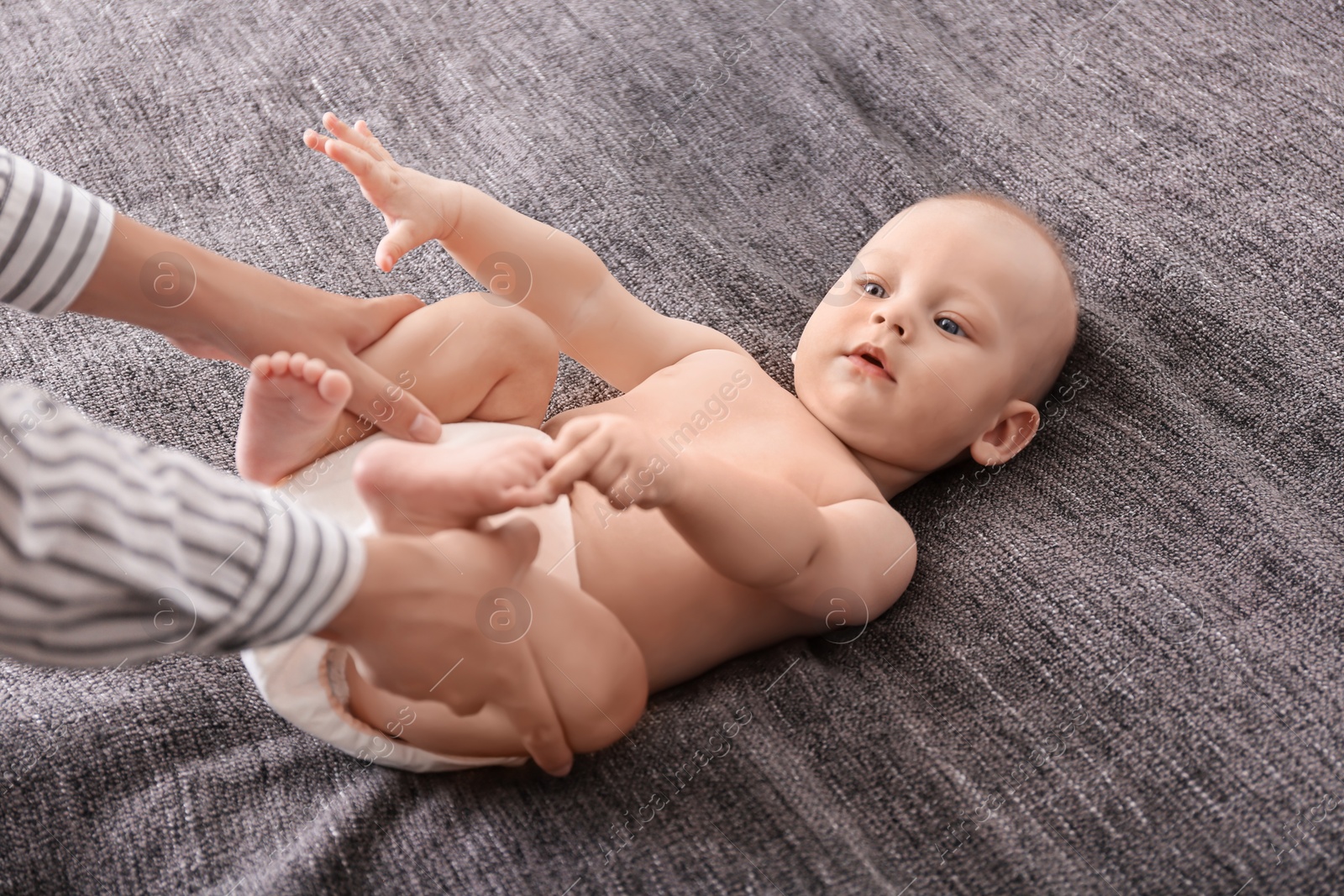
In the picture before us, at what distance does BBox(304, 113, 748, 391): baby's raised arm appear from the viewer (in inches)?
37.6

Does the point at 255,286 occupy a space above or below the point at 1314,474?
above

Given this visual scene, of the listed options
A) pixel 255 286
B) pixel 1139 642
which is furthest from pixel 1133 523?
pixel 255 286

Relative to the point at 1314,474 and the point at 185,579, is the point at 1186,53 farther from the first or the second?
the point at 185,579

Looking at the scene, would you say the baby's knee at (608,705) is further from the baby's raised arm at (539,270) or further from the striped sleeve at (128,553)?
the baby's raised arm at (539,270)

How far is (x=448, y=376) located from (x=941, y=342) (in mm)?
448

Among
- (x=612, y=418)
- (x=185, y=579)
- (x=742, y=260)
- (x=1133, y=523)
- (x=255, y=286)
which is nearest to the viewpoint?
(x=185, y=579)

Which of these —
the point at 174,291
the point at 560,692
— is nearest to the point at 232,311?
the point at 174,291

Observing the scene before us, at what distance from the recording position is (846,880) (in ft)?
2.32

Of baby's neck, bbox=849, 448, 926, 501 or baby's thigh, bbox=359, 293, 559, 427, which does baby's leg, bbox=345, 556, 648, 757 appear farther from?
baby's neck, bbox=849, 448, 926, 501

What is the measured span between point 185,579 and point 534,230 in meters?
0.57

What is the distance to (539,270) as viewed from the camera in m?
1.02

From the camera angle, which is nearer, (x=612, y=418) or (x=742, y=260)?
(x=612, y=418)

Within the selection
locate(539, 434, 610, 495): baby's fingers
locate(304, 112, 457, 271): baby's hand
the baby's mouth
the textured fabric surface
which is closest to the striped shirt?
locate(539, 434, 610, 495): baby's fingers


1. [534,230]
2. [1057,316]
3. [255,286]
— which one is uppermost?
[255,286]
